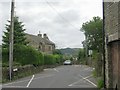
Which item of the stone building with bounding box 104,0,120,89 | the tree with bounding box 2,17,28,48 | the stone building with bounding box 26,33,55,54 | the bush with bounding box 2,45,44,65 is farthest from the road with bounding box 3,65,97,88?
the stone building with bounding box 26,33,55,54

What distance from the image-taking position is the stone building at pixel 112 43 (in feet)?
46.7

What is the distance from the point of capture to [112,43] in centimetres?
1647

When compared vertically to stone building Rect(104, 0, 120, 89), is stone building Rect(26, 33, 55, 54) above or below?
above

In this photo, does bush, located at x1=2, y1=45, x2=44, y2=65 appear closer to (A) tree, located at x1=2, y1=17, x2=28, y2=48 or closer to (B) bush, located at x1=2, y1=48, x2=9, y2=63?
(B) bush, located at x1=2, y1=48, x2=9, y2=63

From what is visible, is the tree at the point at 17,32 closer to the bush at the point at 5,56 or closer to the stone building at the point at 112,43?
the bush at the point at 5,56

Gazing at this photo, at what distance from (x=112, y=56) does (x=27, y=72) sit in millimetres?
20703

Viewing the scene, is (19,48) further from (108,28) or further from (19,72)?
(108,28)

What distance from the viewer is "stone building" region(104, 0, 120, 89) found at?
1423cm

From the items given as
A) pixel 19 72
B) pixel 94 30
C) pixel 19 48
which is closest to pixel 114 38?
pixel 19 72

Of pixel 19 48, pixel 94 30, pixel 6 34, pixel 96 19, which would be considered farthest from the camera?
pixel 96 19

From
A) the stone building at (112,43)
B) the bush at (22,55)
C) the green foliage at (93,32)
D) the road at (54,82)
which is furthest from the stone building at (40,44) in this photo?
the stone building at (112,43)

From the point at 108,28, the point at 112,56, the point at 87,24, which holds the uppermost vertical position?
the point at 87,24

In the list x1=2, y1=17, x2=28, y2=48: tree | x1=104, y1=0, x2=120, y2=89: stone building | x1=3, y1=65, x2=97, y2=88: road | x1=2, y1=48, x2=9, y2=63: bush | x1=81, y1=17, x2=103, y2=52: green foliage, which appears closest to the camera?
x1=104, y1=0, x2=120, y2=89: stone building

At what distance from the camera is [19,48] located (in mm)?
40469
